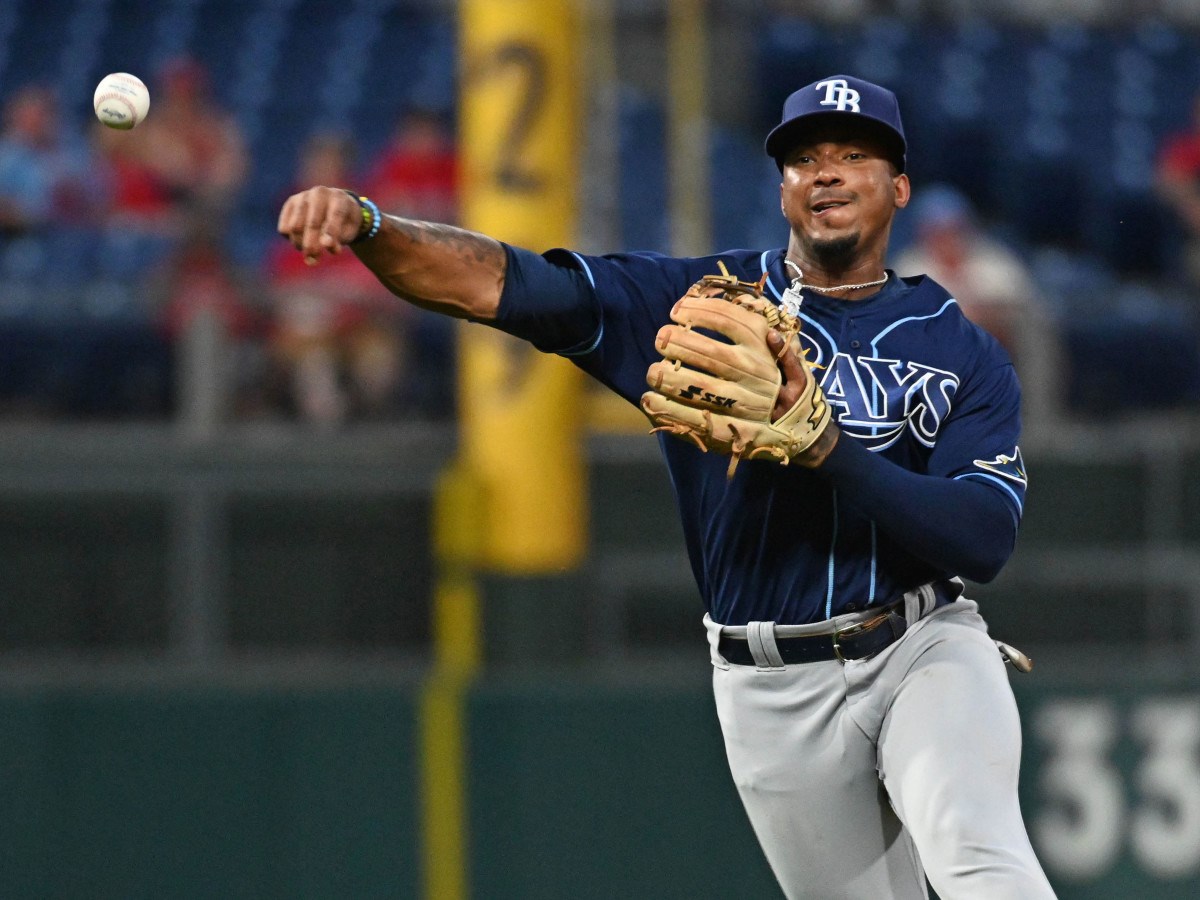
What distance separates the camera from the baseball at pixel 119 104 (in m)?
3.52

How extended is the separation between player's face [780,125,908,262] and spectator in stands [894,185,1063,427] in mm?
2557

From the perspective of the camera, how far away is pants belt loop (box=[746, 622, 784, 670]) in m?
3.59

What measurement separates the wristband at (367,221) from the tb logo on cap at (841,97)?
892mm

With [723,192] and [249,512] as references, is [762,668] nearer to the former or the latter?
[249,512]

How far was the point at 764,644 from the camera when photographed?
11.8 ft

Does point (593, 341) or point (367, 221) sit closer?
point (367, 221)

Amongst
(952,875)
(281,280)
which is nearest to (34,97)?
(281,280)

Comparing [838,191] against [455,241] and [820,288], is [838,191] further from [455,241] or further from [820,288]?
[455,241]

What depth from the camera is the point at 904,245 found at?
29.8ft

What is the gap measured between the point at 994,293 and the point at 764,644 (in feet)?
14.0

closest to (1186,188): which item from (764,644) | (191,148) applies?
(191,148)

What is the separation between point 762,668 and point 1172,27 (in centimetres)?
1009

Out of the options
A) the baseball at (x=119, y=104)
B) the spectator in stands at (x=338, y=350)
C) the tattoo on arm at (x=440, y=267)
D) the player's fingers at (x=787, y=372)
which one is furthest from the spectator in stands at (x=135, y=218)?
the player's fingers at (x=787, y=372)

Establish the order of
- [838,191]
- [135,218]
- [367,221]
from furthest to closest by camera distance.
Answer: [135,218]
[838,191]
[367,221]
